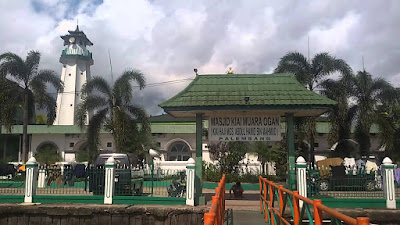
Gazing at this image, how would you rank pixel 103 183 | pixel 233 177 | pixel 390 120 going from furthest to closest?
pixel 390 120 < pixel 233 177 < pixel 103 183

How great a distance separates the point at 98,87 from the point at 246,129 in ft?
48.5

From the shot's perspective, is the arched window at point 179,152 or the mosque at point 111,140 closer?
the mosque at point 111,140

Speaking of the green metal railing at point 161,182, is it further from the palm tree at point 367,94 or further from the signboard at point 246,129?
the palm tree at point 367,94

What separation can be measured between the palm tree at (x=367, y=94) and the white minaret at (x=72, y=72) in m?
33.8

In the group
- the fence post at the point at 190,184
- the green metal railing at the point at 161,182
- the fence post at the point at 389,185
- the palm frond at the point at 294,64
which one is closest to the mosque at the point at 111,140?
the palm frond at the point at 294,64

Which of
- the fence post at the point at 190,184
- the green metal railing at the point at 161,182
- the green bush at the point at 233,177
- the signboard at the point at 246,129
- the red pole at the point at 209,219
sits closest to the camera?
the red pole at the point at 209,219

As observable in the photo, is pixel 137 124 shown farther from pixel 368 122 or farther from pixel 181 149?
pixel 368 122

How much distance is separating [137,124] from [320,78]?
1276cm

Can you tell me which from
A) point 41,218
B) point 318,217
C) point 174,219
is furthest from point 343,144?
point 318,217

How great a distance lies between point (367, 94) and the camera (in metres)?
22.6

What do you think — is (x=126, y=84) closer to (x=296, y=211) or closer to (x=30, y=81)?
(x=30, y=81)

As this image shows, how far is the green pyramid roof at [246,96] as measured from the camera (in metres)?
10.9

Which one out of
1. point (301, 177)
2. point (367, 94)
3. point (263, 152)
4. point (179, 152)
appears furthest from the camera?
point (179, 152)

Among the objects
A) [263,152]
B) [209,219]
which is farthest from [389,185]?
[263,152]
